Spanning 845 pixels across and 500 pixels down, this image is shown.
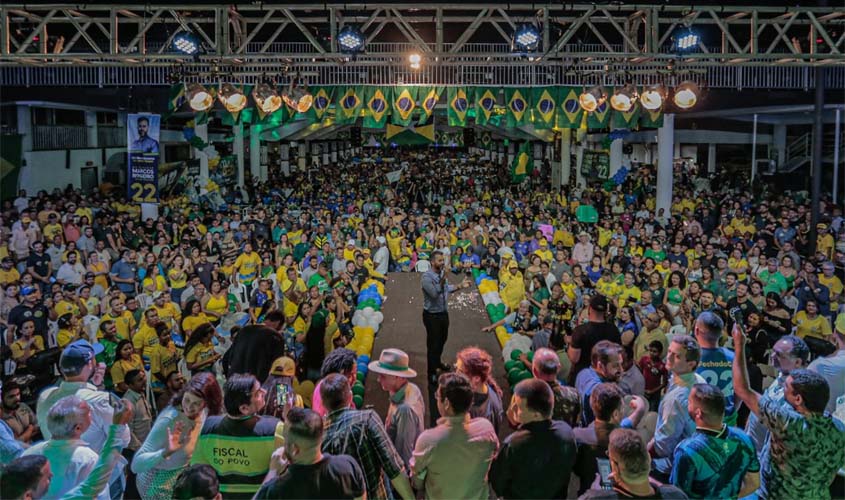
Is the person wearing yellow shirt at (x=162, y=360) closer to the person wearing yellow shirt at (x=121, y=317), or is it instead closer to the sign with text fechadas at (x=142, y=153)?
the person wearing yellow shirt at (x=121, y=317)

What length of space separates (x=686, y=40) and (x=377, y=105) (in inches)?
246

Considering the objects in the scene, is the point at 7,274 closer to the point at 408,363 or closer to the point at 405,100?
the point at 408,363

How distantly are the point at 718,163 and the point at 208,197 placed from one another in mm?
22193

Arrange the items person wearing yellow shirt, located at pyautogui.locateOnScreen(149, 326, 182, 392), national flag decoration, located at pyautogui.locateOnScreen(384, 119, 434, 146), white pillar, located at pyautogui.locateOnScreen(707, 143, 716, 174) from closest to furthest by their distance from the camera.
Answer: person wearing yellow shirt, located at pyautogui.locateOnScreen(149, 326, 182, 392) < national flag decoration, located at pyautogui.locateOnScreen(384, 119, 434, 146) < white pillar, located at pyautogui.locateOnScreen(707, 143, 716, 174)

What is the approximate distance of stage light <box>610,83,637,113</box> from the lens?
34.1ft

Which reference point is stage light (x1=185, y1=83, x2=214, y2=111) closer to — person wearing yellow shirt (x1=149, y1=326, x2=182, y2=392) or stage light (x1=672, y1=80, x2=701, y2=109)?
person wearing yellow shirt (x1=149, y1=326, x2=182, y2=392)

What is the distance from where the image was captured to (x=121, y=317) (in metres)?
8.27

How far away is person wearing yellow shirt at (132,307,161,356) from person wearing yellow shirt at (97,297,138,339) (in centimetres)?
38

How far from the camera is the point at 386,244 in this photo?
13.9 m

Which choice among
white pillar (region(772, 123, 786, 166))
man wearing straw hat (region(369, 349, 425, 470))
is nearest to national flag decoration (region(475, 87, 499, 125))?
man wearing straw hat (region(369, 349, 425, 470))

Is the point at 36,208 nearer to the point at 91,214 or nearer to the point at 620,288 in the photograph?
the point at 91,214

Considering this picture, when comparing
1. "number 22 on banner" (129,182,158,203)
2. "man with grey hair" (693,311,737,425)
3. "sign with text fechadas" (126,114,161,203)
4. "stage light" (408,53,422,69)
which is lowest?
"man with grey hair" (693,311,737,425)

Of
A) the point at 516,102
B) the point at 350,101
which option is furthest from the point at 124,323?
the point at 516,102

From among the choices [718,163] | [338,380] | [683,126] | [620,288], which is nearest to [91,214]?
[620,288]
